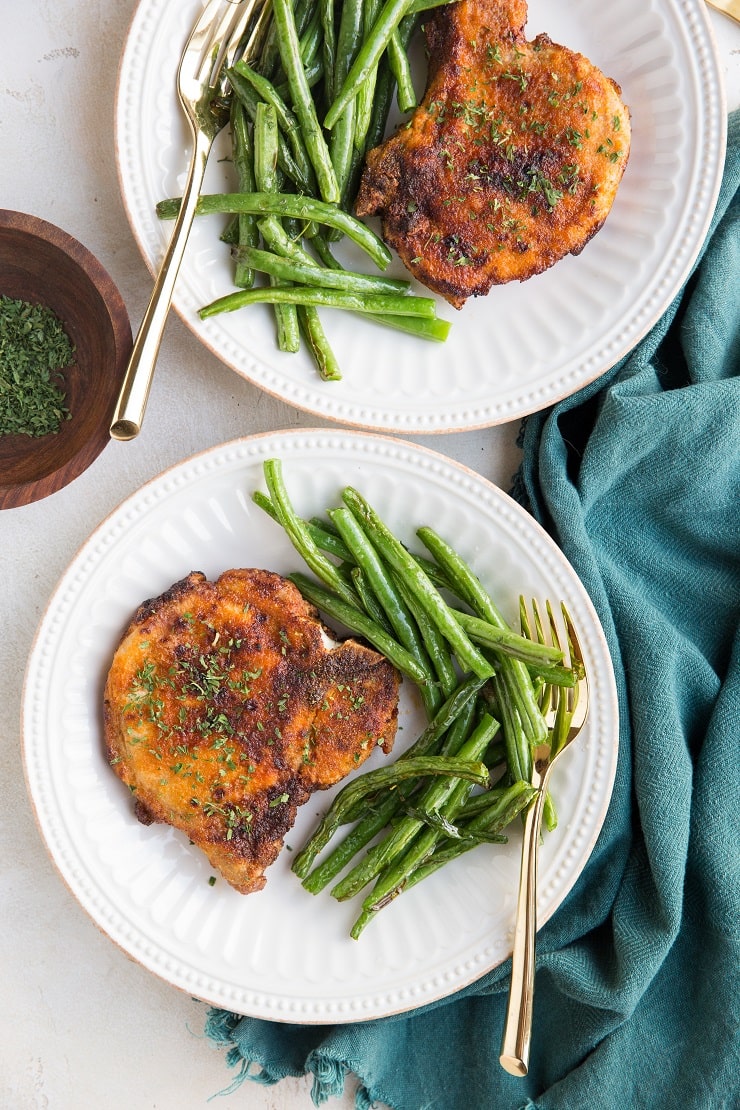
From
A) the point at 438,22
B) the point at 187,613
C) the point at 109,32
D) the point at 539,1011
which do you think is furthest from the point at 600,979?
the point at 109,32

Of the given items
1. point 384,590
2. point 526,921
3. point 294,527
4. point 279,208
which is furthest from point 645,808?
point 279,208

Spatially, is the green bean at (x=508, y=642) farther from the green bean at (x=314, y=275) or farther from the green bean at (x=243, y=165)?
the green bean at (x=243, y=165)

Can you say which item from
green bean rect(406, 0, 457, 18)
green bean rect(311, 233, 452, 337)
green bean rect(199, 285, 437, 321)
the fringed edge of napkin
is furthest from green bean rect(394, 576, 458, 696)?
green bean rect(406, 0, 457, 18)

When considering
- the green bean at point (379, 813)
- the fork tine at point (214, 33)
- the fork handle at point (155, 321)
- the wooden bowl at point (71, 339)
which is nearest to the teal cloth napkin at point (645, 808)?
the green bean at point (379, 813)

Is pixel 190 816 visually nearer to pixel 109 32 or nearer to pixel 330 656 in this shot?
pixel 330 656

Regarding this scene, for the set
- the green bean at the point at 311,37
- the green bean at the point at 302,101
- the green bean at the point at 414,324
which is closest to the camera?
the green bean at the point at 302,101
